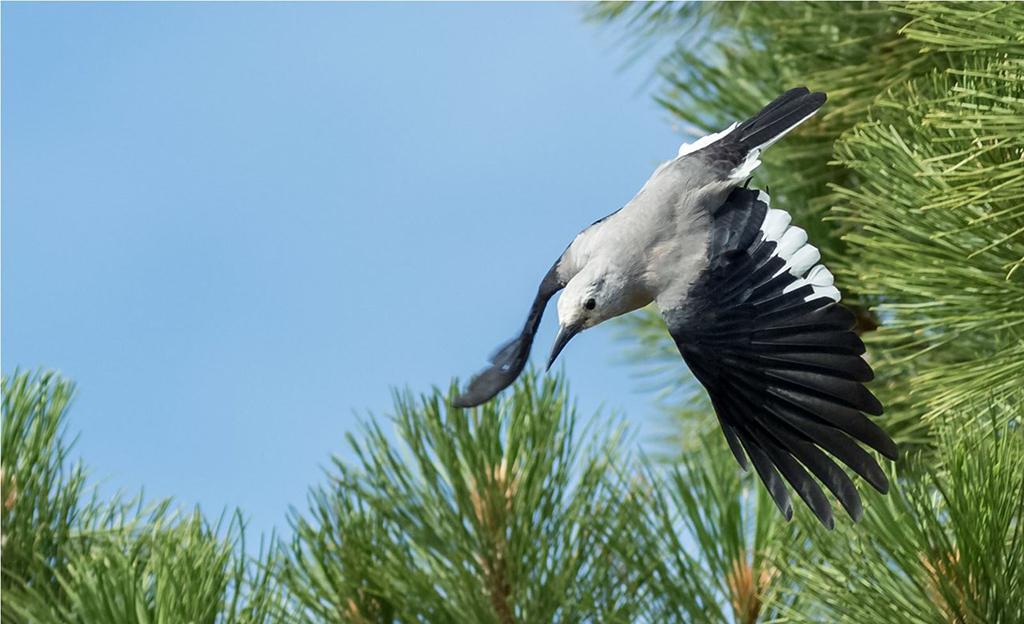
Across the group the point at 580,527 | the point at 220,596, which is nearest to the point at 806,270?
the point at 580,527

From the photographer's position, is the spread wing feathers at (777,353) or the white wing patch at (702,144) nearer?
the spread wing feathers at (777,353)

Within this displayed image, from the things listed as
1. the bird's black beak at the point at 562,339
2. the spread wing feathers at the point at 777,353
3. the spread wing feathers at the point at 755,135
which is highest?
the spread wing feathers at the point at 755,135

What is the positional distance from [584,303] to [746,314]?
0.14 metres

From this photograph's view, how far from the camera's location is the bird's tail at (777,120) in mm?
1273

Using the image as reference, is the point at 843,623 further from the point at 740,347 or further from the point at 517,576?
the point at 517,576

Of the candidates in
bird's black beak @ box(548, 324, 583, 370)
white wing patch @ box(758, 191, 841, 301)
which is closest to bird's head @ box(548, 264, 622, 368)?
bird's black beak @ box(548, 324, 583, 370)

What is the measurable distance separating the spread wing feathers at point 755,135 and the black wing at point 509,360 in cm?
19

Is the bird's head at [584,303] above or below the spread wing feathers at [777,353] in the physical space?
above

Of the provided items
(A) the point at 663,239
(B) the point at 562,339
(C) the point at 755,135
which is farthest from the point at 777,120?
(B) the point at 562,339

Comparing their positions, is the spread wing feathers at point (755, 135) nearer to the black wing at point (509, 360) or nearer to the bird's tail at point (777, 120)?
the bird's tail at point (777, 120)

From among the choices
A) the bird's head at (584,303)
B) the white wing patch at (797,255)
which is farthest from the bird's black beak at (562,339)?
the white wing patch at (797,255)

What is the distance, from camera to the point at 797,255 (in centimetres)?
117

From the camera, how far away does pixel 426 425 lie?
1.41m

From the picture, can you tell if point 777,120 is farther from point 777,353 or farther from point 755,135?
point 777,353
